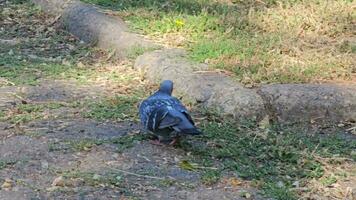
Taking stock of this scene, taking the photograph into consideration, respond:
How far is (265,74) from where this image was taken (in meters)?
→ 5.43

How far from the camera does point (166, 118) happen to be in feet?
13.9

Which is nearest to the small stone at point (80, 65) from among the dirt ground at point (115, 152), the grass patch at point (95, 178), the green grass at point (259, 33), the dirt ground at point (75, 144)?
the dirt ground at point (75, 144)

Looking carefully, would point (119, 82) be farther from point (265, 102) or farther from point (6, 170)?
point (6, 170)

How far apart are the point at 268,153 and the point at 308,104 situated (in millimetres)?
794

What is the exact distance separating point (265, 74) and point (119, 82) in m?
1.10

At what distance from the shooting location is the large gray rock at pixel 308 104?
16.7ft

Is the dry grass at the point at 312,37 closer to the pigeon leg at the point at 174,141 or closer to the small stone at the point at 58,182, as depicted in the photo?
the pigeon leg at the point at 174,141

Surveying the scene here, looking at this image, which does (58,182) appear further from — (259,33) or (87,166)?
(259,33)

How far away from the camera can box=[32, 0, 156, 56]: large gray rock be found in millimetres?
6426

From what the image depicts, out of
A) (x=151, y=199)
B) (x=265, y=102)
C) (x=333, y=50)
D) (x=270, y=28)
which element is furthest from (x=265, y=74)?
(x=151, y=199)

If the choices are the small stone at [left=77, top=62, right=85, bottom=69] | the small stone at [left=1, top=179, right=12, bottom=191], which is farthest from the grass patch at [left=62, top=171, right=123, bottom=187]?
the small stone at [left=77, top=62, right=85, bottom=69]

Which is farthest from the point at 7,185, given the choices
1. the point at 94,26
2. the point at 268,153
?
the point at 94,26

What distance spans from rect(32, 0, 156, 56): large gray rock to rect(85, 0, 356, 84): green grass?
0.19 m

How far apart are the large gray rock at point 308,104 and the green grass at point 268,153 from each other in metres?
0.18
